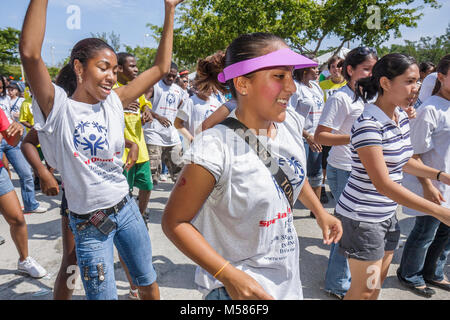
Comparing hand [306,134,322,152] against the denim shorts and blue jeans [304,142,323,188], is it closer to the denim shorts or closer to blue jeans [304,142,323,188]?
blue jeans [304,142,323,188]

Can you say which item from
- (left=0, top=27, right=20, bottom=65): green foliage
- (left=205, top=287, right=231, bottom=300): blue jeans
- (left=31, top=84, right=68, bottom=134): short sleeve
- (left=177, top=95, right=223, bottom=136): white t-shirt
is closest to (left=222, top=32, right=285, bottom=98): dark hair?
(left=205, top=287, right=231, bottom=300): blue jeans

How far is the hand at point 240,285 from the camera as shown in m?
1.21

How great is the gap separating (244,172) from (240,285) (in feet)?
1.39

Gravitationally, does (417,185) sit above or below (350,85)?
below

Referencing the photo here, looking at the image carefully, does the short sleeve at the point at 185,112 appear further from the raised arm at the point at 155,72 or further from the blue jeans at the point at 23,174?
the blue jeans at the point at 23,174

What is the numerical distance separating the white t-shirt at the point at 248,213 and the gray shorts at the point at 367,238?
2.89 ft

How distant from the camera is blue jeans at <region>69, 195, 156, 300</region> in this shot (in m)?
2.02

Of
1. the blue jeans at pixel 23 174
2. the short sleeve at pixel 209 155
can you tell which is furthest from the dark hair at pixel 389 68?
the blue jeans at pixel 23 174

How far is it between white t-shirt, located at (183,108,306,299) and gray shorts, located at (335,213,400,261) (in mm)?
882

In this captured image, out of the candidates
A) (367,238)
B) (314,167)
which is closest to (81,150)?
(367,238)

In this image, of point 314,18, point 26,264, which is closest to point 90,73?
point 26,264

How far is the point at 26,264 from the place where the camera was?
3484mm
